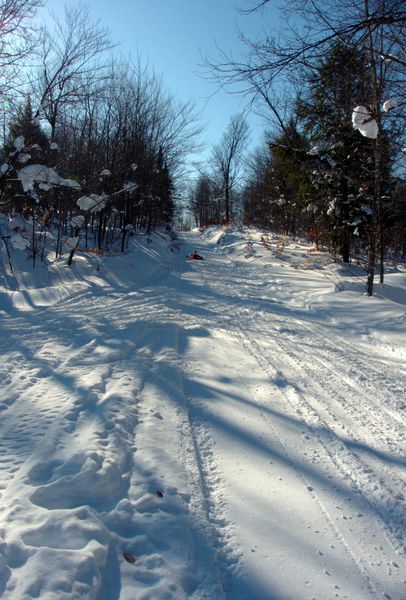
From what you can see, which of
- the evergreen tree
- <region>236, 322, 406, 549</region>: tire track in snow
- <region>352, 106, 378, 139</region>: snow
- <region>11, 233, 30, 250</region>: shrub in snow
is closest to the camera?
<region>236, 322, 406, 549</region>: tire track in snow

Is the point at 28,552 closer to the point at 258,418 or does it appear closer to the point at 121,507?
the point at 121,507

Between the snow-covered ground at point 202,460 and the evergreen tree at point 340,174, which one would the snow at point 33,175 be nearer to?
the snow-covered ground at point 202,460

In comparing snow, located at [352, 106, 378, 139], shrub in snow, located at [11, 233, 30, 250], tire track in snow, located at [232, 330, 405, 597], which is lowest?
tire track in snow, located at [232, 330, 405, 597]

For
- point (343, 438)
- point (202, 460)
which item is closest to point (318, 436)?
point (343, 438)

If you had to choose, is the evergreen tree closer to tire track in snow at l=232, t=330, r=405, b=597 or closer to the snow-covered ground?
the snow-covered ground

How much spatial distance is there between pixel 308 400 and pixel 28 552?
9.41ft

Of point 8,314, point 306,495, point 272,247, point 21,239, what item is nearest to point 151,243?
point 272,247

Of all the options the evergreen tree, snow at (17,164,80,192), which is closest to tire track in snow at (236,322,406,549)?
snow at (17,164,80,192)

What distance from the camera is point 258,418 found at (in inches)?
Result: 142

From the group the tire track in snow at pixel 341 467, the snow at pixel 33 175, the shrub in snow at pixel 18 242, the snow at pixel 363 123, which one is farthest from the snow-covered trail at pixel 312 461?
the shrub in snow at pixel 18 242

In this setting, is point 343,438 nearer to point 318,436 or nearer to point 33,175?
point 318,436

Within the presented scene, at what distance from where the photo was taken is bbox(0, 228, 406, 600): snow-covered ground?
1960 mm

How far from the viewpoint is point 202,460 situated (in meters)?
2.93

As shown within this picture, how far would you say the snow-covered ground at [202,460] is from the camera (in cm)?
196
